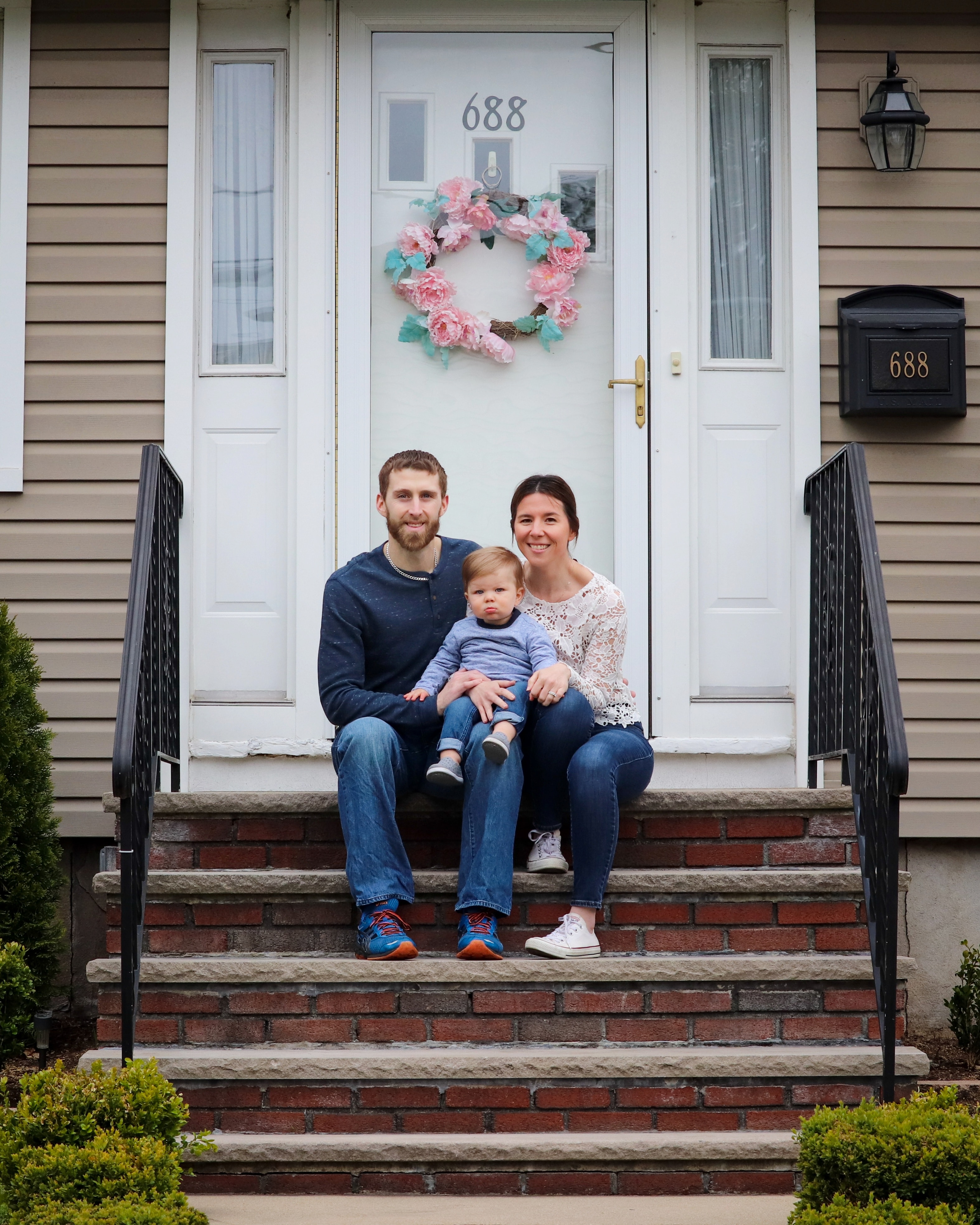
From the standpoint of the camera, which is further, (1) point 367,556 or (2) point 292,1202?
(1) point 367,556

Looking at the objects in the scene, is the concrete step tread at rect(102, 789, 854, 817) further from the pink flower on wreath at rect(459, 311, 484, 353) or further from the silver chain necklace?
the pink flower on wreath at rect(459, 311, 484, 353)

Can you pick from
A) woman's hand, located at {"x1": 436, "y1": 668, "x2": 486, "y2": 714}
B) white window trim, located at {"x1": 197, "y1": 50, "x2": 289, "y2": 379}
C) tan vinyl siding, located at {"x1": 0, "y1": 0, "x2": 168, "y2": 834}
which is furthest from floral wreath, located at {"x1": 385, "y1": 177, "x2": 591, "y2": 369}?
woman's hand, located at {"x1": 436, "y1": 668, "x2": 486, "y2": 714}

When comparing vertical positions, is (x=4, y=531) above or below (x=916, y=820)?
above

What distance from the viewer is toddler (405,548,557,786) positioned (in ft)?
10.9

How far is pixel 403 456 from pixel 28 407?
1.45 metres

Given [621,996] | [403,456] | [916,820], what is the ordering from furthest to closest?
[916,820] < [403,456] < [621,996]

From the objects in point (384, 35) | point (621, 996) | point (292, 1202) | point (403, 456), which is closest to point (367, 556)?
point (403, 456)

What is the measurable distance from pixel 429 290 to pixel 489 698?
5.33 feet

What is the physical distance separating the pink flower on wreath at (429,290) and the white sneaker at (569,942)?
208 centimetres

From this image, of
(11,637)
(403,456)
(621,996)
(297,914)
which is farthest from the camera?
(11,637)

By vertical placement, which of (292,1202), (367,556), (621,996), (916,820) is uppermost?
(367,556)

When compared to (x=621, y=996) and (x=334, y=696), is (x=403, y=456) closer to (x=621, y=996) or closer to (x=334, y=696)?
(x=334, y=696)

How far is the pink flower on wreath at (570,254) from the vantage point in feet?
14.3

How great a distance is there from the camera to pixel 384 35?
4.41 m
